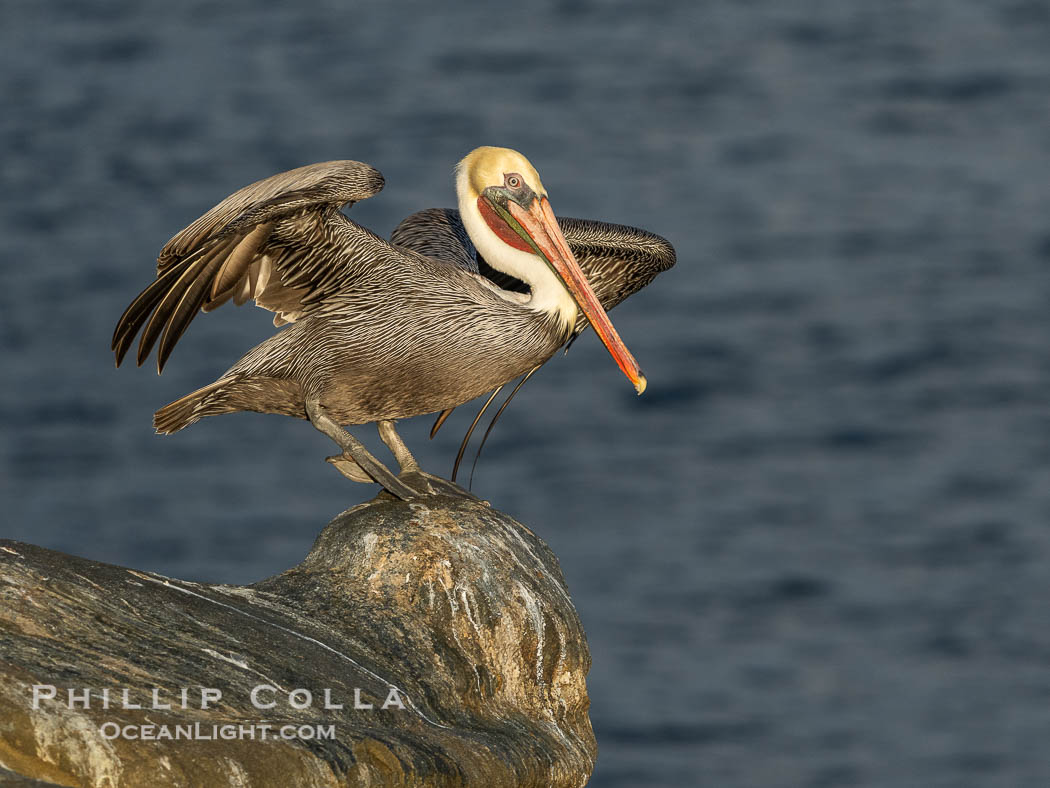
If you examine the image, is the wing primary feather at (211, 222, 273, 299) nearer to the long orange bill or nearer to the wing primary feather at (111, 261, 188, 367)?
the wing primary feather at (111, 261, 188, 367)

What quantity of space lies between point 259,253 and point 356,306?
525 mm

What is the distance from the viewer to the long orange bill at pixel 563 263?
372 inches

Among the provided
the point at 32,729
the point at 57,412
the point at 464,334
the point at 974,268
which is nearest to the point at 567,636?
the point at 464,334

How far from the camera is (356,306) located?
360 inches

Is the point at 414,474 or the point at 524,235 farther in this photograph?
the point at 524,235

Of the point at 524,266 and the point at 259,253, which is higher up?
the point at 259,253

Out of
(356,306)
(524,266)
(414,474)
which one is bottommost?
(414,474)

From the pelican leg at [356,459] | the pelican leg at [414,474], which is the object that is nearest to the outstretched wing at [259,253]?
the pelican leg at [356,459]

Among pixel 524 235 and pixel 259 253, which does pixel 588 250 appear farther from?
pixel 259 253

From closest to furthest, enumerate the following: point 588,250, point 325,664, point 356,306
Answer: point 325,664, point 356,306, point 588,250

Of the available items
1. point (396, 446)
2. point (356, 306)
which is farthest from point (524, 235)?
point (396, 446)

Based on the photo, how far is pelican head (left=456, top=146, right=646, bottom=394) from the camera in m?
9.45

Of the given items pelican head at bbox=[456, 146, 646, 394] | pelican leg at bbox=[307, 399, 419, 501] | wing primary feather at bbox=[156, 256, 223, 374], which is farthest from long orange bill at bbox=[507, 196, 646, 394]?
wing primary feather at bbox=[156, 256, 223, 374]

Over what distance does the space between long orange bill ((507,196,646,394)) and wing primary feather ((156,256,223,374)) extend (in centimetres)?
159
